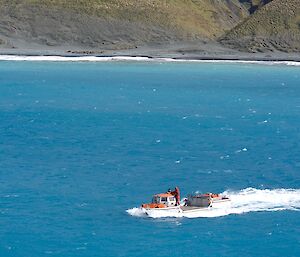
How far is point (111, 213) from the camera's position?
4494 cm

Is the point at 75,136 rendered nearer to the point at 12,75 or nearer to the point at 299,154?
the point at 299,154

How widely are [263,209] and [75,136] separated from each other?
2599 centimetres

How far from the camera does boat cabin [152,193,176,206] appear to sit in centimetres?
4481

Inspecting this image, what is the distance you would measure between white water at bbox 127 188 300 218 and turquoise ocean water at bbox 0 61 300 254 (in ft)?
0.32

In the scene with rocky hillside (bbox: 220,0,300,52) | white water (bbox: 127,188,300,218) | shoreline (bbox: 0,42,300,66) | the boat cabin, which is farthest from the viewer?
rocky hillside (bbox: 220,0,300,52)

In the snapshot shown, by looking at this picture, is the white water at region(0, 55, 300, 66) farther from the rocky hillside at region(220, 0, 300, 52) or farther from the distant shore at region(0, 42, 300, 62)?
the rocky hillside at region(220, 0, 300, 52)

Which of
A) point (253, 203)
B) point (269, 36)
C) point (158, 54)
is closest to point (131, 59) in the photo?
point (158, 54)

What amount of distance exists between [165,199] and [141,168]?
37.5 feet

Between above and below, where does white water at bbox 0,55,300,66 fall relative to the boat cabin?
below

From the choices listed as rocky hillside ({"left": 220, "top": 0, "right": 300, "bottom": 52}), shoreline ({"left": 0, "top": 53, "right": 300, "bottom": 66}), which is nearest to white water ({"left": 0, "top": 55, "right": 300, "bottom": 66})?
shoreline ({"left": 0, "top": 53, "right": 300, "bottom": 66})

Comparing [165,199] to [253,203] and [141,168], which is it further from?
[141,168]

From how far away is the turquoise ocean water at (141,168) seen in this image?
40969 millimetres

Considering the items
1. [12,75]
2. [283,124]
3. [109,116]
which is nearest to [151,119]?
[109,116]

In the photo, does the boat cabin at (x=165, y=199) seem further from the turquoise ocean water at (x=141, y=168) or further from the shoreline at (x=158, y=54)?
the shoreline at (x=158, y=54)
